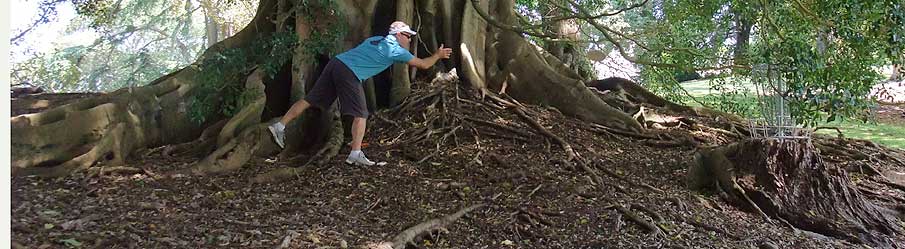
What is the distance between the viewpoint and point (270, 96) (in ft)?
19.8

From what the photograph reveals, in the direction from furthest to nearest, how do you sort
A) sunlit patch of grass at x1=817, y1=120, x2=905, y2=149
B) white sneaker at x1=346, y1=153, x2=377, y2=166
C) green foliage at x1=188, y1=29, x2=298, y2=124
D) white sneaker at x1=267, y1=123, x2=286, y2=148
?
1. sunlit patch of grass at x1=817, y1=120, x2=905, y2=149
2. white sneaker at x1=267, y1=123, x2=286, y2=148
3. white sneaker at x1=346, y1=153, x2=377, y2=166
4. green foliage at x1=188, y1=29, x2=298, y2=124

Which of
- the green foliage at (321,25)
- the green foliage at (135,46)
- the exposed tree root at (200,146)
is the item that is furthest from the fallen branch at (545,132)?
the green foliage at (135,46)

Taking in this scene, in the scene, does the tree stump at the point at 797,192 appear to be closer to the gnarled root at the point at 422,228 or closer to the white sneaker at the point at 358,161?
the gnarled root at the point at 422,228

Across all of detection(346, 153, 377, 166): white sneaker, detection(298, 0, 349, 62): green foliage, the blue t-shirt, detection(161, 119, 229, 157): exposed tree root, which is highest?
detection(298, 0, 349, 62): green foliage

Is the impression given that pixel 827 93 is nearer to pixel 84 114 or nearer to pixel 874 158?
pixel 874 158

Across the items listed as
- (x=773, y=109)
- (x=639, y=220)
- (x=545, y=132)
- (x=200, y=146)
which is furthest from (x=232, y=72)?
(x=773, y=109)

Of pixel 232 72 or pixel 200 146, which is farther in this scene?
pixel 200 146

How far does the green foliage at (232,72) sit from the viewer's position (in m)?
4.96

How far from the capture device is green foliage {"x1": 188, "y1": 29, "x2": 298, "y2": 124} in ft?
16.3

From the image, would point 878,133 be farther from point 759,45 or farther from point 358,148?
point 358,148

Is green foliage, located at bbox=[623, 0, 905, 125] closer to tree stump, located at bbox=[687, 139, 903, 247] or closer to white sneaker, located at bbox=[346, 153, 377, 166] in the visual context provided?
tree stump, located at bbox=[687, 139, 903, 247]

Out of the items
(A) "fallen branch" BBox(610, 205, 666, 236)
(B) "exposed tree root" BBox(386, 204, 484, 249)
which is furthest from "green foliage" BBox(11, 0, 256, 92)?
(A) "fallen branch" BBox(610, 205, 666, 236)

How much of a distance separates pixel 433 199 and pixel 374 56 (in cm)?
121

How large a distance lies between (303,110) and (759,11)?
3.54 meters
